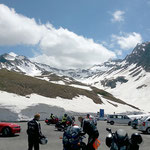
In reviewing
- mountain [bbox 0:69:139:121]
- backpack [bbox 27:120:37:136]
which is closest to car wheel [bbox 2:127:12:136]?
backpack [bbox 27:120:37:136]

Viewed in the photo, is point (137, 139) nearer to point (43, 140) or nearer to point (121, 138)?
point (121, 138)

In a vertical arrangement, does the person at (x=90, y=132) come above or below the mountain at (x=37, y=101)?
below

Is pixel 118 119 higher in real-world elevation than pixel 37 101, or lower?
lower

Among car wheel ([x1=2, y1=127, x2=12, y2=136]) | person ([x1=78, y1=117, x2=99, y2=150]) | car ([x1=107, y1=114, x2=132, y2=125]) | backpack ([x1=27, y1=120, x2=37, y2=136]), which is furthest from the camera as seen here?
car ([x1=107, y1=114, x2=132, y2=125])

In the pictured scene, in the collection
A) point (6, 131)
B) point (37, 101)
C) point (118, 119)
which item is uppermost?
point (37, 101)

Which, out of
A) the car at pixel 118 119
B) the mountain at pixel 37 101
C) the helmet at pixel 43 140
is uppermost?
the mountain at pixel 37 101

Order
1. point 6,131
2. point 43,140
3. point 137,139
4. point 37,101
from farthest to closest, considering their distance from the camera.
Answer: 1. point 37,101
2. point 6,131
3. point 43,140
4. point 137,139

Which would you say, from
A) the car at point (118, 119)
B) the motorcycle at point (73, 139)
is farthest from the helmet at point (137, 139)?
the car at point (118, 119)

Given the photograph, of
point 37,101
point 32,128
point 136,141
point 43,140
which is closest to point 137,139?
point 136,141

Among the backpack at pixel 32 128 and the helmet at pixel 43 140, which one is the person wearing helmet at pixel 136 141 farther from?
the backpack at pixel 32 128

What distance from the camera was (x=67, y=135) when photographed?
6.25 metres

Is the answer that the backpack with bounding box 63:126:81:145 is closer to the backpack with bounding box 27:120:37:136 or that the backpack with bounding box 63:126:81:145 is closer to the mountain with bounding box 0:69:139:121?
the backpack with bounding box 27:120:37:136

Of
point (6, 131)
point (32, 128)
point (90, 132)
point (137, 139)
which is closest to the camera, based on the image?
point (137, 139)

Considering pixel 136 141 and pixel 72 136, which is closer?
pixel 136 141
